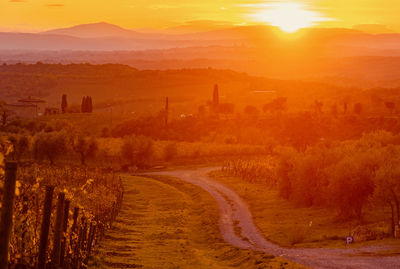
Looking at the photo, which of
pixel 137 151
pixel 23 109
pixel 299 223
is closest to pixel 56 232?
pixel 299 223

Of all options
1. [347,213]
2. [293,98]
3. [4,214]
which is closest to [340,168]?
[347,213]

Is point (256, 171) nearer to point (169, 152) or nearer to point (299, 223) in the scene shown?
point (169, 152)

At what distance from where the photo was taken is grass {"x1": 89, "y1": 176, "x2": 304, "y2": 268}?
28.9m

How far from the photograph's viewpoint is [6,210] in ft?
42.2

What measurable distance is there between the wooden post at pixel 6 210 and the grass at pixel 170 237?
42.5 ft

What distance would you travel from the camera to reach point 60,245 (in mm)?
19672

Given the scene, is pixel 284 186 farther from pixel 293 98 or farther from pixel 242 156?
pixel 293 98

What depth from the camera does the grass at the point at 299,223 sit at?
36.7 meters

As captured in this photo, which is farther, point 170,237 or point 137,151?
point 137,151

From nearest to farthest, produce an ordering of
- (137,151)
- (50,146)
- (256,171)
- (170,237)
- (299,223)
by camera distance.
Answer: (170,237), (299,223), (256,171), (50,146), (137,151)

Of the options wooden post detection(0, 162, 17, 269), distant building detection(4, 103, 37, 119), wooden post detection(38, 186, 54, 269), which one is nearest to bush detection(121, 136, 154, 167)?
distant building detection(4, 103, 37, 119)

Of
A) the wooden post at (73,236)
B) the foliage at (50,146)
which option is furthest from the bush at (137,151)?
the wooden post at (73,236)

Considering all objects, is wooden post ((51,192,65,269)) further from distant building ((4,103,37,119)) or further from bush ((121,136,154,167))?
distant building ((4,103,37,119))

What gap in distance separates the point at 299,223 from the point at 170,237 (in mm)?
9236
